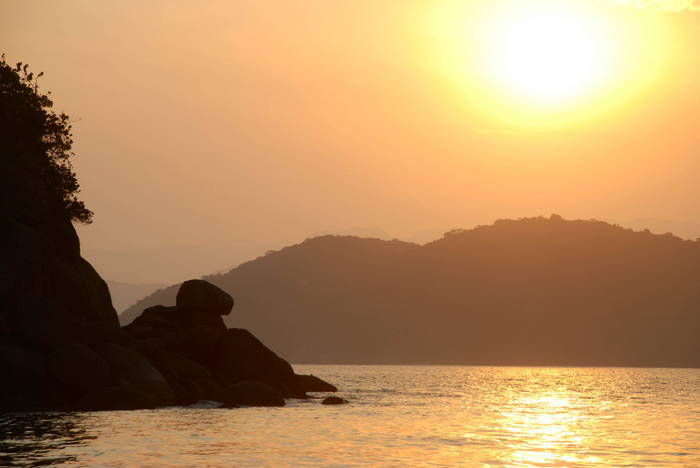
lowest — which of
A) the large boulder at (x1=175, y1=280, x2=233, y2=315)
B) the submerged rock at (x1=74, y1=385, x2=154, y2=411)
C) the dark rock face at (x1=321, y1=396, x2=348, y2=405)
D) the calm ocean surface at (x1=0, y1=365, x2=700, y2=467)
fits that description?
the calm ocean surface at (x1=0, y1=365, x2=700, y2=467)

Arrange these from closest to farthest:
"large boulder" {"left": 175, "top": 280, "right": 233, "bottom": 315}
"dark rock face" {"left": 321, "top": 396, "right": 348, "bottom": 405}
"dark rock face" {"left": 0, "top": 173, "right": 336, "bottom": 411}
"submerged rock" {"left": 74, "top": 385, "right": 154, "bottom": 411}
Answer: "dark rock face" {"left": 0, "top": 173, "right": 336, "bottom": 411} < "submerged rock" {"left": 74, "top": 385, "right": 154, "bottom": 411} < "dark rock face" {"left": 321, "top": 396, "right": 348, "bottom": 405} < "large boulder" {"left": 175, "top": 280, "right": 233, "bottom": 315}

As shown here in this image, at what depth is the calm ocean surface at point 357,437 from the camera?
33.8 metres

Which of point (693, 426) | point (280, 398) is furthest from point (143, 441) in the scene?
point (693, 426)

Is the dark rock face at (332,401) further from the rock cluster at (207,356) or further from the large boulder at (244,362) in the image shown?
the large boulder at (244,362)

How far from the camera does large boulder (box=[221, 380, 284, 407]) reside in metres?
59.4

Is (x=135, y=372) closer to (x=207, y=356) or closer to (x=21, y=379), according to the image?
(x=21, y=379)

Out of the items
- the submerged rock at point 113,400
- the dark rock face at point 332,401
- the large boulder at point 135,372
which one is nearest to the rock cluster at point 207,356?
the large boulder at point 135,372

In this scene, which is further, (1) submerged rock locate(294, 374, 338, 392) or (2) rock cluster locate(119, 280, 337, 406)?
(1) submerged rock locate(294, 374, 338, 392)

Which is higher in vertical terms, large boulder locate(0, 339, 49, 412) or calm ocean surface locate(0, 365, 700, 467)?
large boulder locate(0, 339, 49, 412)

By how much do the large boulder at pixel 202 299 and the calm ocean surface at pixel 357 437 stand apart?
9266mm

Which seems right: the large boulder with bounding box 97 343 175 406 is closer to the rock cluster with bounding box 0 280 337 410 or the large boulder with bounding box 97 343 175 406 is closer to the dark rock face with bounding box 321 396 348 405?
the rock cluster with bounding box 0 280 337 410

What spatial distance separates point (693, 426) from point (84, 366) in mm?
31937

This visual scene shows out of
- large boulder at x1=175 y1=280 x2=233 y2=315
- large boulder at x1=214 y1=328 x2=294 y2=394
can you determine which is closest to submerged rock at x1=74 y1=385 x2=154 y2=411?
large boulder at x1=214 y1=328 x2=294 y2=394

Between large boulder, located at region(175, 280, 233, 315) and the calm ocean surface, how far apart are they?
9.27m
